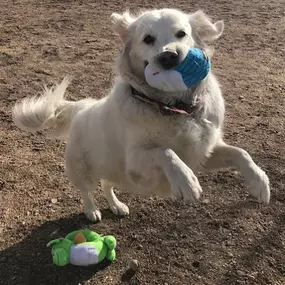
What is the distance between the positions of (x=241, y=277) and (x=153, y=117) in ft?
3.99

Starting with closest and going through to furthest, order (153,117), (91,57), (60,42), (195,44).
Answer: (153,117) → (195,44) → (91,57) → (60,42)

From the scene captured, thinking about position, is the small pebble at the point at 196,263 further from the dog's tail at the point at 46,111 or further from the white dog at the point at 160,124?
the dog's tail at the point at 46,111

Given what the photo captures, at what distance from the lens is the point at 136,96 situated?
3148 millimetres

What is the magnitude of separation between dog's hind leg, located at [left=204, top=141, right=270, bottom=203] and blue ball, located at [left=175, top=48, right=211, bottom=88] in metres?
0.58

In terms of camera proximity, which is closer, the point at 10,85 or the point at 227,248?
the point at 227,248

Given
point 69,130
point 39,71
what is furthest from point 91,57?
point 69,130

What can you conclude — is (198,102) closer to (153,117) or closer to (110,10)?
(153,117)

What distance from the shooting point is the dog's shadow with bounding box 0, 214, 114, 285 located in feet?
10.8

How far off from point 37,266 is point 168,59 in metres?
1.69

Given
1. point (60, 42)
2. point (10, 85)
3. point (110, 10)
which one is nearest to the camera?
point (10, 85)

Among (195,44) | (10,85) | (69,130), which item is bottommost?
(10,85)

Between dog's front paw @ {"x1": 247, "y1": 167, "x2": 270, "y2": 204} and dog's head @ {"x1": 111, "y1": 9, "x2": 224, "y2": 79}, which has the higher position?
dog's head @ {"x1": 111, "y1": 9, "x2": 224, "y2": 79}

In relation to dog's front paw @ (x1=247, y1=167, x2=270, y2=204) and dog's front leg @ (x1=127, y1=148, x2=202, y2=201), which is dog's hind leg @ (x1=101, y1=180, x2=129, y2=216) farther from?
dog's front paw @ (x1=247, y1=167, x2=270, y2=204)

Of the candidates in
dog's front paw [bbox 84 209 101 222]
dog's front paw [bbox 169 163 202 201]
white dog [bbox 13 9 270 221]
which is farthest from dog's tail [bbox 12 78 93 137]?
dog's front paw [bbox 169 163 202 201]
